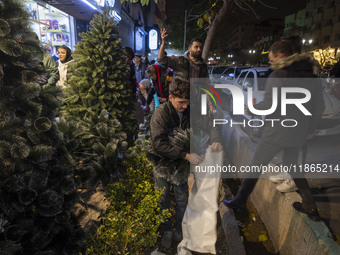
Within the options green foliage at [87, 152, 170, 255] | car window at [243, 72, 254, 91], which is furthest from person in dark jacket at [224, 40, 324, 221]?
car window at [243, 72, 254, 91]

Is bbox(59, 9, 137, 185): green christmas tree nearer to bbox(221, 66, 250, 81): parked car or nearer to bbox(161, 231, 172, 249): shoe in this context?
bbox(161, 231, 172, 249): shoe

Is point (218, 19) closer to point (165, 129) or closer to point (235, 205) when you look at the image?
point (165, 129)

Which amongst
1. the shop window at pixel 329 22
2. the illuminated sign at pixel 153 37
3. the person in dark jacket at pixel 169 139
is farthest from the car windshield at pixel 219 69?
the shop window at pixel 329 22

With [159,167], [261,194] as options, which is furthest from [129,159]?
[261,194]

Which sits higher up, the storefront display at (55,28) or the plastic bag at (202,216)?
the storefront display at (55,28)

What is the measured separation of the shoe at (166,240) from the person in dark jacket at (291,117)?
5.00ft

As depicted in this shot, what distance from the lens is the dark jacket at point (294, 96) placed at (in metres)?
2.79

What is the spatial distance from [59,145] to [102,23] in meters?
3.08

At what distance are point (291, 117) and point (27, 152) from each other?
2907mm

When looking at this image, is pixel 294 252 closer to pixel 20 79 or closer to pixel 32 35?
pixel 20 79

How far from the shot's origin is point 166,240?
10.1 ft

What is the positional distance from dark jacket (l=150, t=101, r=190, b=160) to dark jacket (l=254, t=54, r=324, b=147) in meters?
1.14

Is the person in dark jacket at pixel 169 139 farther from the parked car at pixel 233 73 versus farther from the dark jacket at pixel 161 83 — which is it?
the parked car at pixel 233 73

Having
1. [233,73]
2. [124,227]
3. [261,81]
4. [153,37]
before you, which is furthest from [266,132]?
[153,37]
